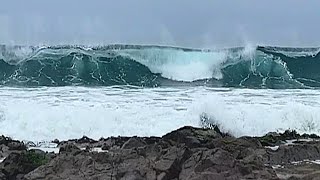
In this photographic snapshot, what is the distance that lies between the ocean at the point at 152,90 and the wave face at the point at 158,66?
6 centimetres

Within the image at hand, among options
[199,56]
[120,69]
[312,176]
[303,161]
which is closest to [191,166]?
[312,176]

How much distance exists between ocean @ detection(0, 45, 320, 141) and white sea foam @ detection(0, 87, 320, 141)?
4 centimetres

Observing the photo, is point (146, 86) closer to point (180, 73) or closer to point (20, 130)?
point (180, 73)

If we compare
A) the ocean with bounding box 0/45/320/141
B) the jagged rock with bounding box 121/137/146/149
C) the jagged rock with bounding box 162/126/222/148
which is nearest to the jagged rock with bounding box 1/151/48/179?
the jagged rock with bounding box 121/137/146/149

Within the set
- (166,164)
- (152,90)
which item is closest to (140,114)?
(152,90)

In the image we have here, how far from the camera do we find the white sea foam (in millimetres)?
20984

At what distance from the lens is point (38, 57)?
40281mm

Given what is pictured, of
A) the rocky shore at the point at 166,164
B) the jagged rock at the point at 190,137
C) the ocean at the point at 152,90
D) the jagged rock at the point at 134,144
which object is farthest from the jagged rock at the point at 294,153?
the ocean at the point at 152,90

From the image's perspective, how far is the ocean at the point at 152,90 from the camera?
21.7 metres

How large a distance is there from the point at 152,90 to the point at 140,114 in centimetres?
957

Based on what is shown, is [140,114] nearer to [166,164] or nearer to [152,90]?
[152,90]

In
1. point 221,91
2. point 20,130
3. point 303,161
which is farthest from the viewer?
point 221,91

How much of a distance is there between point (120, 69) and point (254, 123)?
1829 centimetres

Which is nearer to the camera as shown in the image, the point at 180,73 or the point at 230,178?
the point at 230,178
